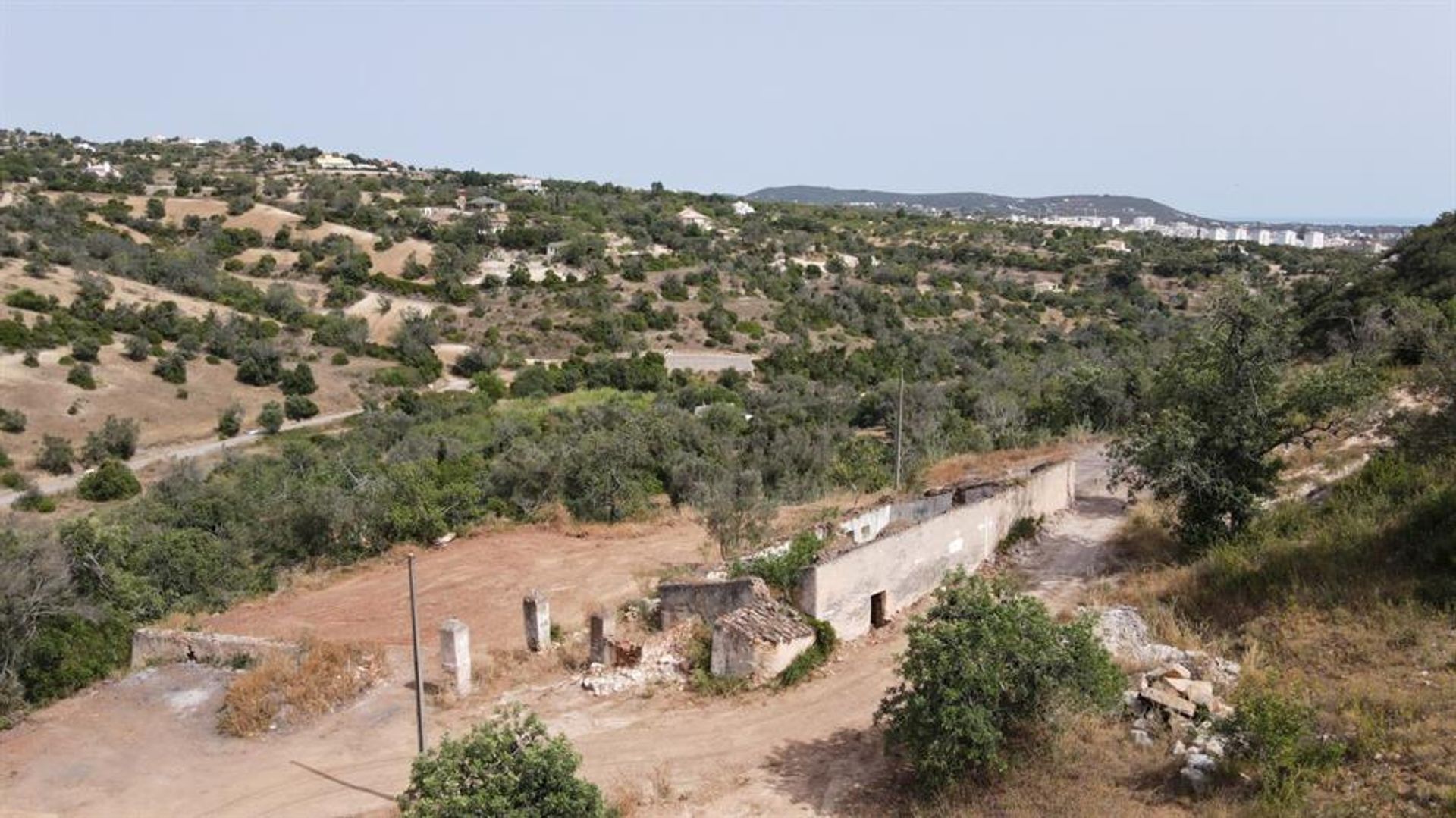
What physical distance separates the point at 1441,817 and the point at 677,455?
773 inches

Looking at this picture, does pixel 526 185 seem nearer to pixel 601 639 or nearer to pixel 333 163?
pixel 333 163

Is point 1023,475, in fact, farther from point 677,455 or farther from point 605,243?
point 605,243

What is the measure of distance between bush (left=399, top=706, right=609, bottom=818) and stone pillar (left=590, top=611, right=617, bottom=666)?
18.0 feet

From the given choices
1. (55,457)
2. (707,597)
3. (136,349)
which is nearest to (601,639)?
(707,597)

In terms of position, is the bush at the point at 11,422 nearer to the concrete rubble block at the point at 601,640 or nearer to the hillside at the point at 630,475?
the hillside at the point at 630,475

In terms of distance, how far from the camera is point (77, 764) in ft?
40.2

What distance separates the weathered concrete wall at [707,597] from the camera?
1409 cm

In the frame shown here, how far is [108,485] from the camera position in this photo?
29344mm

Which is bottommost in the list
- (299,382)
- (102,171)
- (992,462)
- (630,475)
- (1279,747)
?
(630,475)

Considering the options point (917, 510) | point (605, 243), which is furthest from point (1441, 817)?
point (605, 243)

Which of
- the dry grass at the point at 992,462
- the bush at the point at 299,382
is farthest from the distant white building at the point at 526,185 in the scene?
the dry grass at the point at 992,462

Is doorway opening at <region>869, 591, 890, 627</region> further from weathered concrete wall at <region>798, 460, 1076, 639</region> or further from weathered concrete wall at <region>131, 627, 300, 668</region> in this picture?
weathered concrete wall at <region>131, 627, 300, 668</region>

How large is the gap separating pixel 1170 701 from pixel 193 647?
14.4 m

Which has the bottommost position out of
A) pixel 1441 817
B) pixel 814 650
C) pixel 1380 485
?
pixel 814 650
